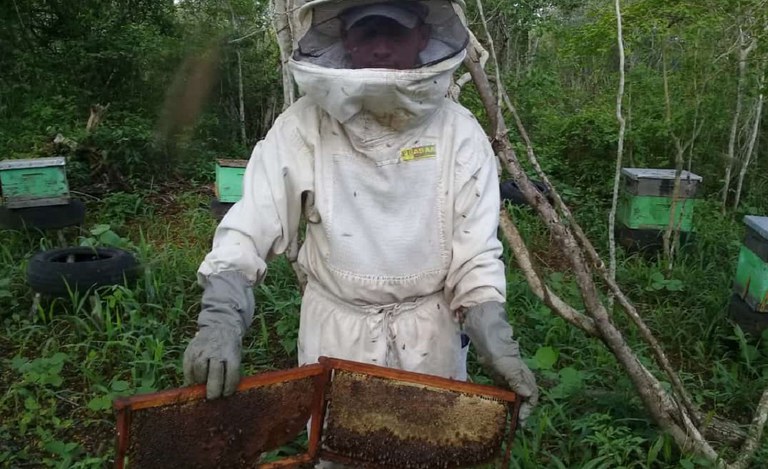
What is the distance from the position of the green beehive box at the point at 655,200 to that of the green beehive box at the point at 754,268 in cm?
112

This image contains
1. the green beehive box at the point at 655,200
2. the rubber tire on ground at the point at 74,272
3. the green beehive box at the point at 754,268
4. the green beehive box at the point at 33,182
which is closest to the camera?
the green beehive box at the point at 754,268

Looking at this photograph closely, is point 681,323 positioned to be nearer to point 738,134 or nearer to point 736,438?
point 736,438

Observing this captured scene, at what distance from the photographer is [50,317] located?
401 centimetres

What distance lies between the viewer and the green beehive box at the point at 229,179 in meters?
5.41

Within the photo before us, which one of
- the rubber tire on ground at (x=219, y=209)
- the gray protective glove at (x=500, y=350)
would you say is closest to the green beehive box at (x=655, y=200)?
the rubber tire on ground at (x=219, y=209)

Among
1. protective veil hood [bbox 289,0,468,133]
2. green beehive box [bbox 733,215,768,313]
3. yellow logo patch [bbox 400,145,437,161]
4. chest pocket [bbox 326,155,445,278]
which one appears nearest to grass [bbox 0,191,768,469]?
green beehive box [bbox 733,215,768,313]

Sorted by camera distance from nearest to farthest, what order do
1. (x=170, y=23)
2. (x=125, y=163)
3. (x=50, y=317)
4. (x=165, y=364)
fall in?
(x=165, y=364)
(x=50, y=317)
(x=125, y=163)
(x=170, y=23)

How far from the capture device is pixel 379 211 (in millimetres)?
1765

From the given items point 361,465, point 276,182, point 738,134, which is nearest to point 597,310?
point 361,465

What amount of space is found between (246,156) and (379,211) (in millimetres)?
7101

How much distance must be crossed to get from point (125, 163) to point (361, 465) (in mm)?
6398

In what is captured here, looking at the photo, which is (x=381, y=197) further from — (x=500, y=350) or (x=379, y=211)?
(x=500, y=350)

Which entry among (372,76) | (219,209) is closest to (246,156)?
(219,209)

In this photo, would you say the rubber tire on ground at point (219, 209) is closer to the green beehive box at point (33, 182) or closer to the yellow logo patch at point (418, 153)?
the green beehive box at point (33, 182)
